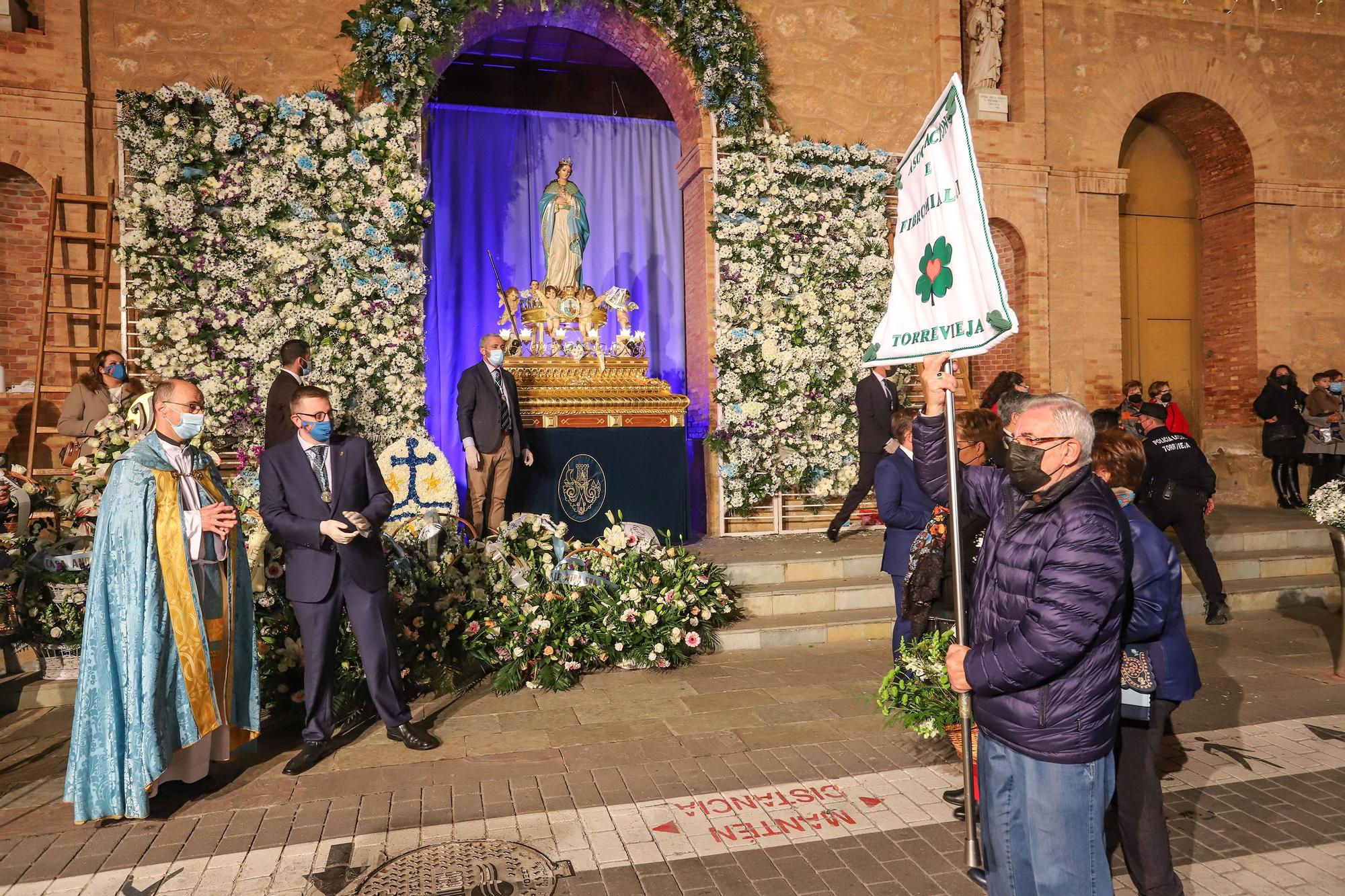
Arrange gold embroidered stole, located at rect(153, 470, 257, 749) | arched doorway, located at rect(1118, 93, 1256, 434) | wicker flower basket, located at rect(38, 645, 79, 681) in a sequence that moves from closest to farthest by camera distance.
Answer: gold embroidered stole, located at rect(153, 470, 257, 749)
wicker flower basket, located at rect(38, 645, 79, 681)
arched doorway, located at rect(1118, 93, 1256, 434)

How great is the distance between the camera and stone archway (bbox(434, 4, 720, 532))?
417 inches

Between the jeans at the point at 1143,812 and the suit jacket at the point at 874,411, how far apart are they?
20.0 feet

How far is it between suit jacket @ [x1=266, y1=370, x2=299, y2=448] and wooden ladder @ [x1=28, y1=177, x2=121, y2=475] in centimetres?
267

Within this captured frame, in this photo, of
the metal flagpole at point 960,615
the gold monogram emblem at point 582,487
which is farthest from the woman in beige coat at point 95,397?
the metal flagpole at point 960,615

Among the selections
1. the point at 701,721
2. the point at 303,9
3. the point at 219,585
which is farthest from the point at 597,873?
the point at 303,9

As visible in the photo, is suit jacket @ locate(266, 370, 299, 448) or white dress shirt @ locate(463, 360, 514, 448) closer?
suit jacket @ locate(266, 370, 299, 448)

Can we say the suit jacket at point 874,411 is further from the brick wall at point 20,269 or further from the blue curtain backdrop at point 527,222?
the brick wall at point 20,269

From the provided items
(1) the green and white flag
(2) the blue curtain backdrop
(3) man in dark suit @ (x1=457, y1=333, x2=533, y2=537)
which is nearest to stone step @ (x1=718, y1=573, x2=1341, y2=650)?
(3) man in dark suit @ (x1=457, y1=333, x2=533, y2=537)

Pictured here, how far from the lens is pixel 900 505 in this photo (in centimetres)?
506

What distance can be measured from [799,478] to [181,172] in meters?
7.17

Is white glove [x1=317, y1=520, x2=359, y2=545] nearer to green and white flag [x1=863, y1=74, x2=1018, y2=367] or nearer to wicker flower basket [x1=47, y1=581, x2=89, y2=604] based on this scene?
wicker flower basket [x1=47, y1=581, x2=89, y2=604]

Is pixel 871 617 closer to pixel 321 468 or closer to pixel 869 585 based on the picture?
Answer: pixel 869 585

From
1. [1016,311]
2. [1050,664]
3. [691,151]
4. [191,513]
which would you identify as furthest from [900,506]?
[1016,311]

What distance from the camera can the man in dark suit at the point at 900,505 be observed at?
5000 millimetres
